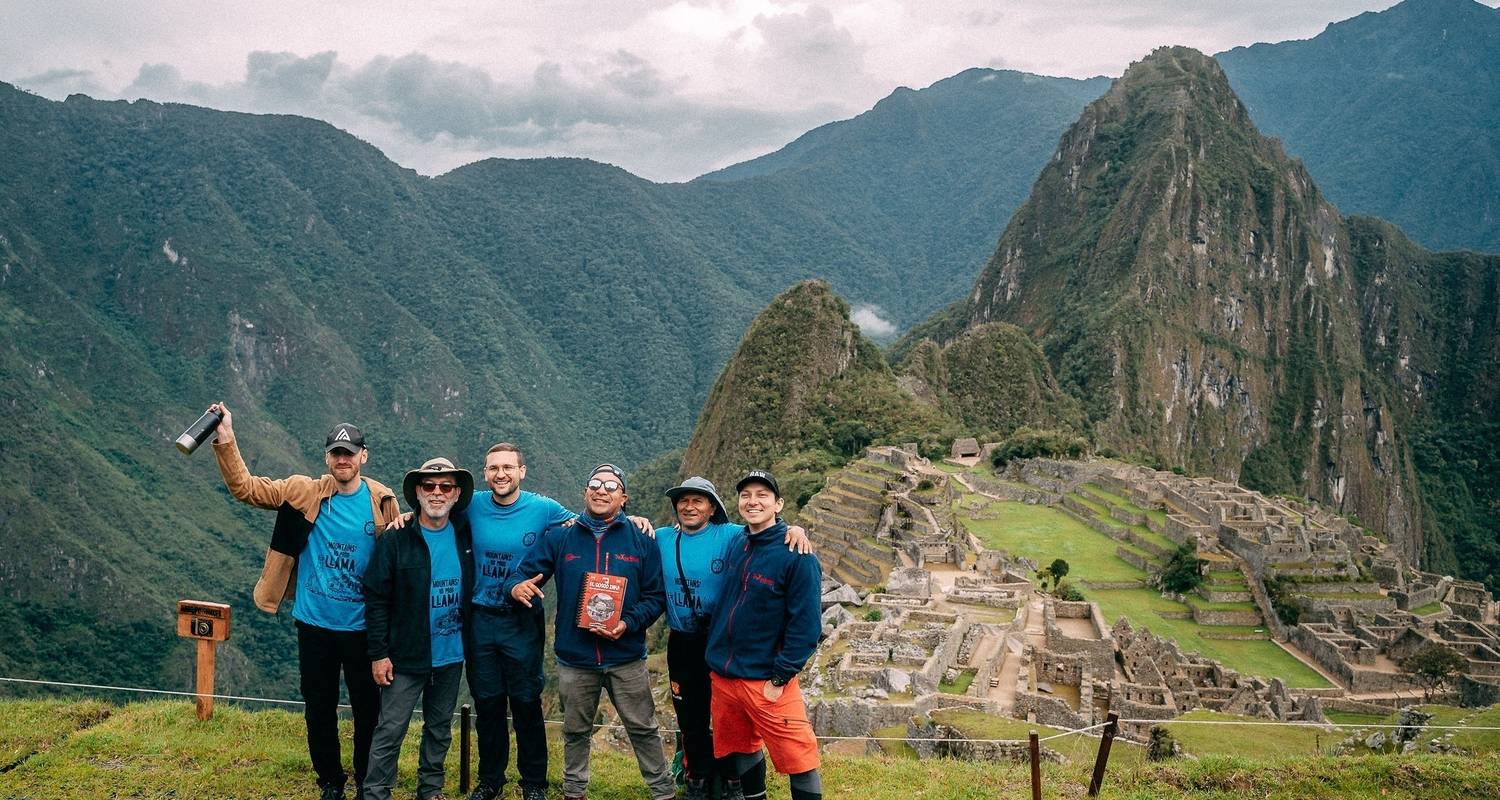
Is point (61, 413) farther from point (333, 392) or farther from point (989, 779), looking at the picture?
point (989, 779)

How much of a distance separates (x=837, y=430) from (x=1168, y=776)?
6361cm

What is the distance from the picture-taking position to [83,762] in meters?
8.49

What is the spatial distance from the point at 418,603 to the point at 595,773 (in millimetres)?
2551

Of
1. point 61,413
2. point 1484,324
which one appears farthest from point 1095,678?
point 1484,324

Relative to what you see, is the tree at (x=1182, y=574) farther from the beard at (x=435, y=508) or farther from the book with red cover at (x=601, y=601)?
the beard at (x=435, y=508)

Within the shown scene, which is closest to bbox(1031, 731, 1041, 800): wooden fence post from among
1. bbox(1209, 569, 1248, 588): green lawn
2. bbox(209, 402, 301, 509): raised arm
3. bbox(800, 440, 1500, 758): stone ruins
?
bbox(800, 440, 1500, 758): stone ruins

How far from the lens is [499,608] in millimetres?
7508

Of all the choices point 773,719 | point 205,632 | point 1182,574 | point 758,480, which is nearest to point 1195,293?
point 1182,574

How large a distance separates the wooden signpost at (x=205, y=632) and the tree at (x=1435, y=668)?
3064 centimetres

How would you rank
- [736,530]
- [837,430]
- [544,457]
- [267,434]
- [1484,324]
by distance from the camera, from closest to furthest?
1. [736,530]
2. [837,430]
3. [267,434]
4. [544,457]
5. [1484,324]

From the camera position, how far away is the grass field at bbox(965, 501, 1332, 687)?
100 feet

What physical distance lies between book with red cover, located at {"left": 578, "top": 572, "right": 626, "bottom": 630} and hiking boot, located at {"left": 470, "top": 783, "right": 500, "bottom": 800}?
1676 millimetres

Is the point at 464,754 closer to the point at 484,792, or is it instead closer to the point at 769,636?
the point at 484,792

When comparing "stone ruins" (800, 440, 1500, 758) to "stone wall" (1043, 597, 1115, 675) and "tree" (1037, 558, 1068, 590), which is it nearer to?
"stone wall" (1043, 597, 1115, 675)
